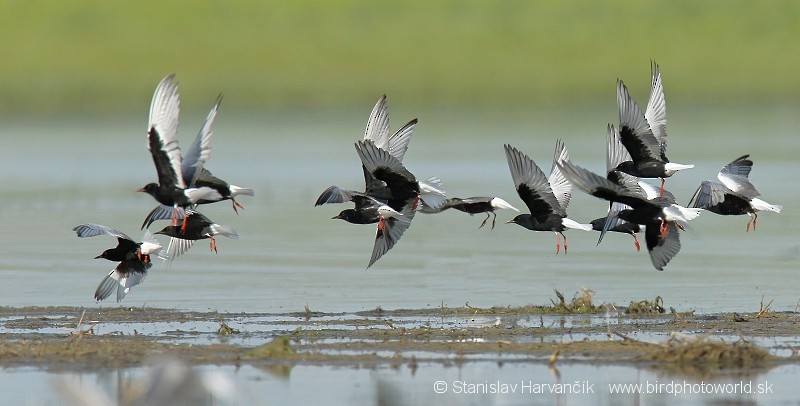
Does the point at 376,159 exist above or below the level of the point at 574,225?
above

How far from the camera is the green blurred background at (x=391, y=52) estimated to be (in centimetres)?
6750

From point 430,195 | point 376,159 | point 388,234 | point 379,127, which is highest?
point 379,127

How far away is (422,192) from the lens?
1712 cm

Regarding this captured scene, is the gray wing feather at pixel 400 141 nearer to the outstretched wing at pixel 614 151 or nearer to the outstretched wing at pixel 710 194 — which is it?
→ the outstretched wing at pixel 614 151

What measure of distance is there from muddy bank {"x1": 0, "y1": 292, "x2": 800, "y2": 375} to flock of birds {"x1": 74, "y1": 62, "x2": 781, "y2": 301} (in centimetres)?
79

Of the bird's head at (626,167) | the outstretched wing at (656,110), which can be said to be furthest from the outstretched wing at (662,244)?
the outstretched wing at (656,110)

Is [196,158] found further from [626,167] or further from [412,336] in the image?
[626,167]

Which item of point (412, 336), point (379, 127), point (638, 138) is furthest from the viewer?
point (379, 127)

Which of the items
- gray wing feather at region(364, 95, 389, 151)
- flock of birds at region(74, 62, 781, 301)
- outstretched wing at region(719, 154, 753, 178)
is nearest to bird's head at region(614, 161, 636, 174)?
flock of birds at region(74, 62, 781, 301)

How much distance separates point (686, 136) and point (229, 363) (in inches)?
1310

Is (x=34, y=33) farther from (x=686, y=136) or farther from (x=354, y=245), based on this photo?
(x=354, y=245)

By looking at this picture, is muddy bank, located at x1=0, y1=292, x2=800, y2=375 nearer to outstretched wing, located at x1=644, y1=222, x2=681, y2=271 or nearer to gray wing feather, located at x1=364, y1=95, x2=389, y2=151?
outstretched wing, located at x1=644, y1=222, x2=681, y2=271

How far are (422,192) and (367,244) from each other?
20.1ft

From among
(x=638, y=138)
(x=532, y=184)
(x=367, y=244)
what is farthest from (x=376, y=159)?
(x=367, y=244)
